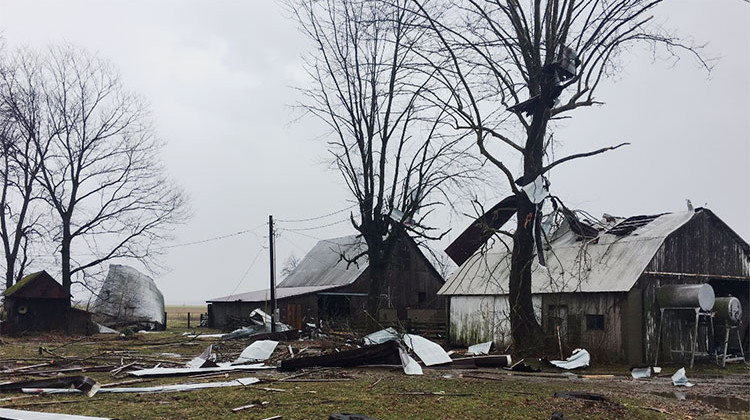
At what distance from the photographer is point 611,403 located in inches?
407

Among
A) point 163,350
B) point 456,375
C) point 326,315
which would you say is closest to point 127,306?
point 326,315

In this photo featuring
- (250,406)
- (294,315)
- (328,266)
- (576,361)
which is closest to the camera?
(250,406)

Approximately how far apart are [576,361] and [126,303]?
31.5 meters

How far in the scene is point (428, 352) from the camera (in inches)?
699

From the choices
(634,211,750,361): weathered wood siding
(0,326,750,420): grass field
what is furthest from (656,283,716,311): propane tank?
(0,326,750,420): grass field

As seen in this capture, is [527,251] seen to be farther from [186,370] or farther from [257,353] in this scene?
[186,370]

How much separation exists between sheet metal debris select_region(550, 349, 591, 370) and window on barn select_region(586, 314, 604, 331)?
4.59 feet

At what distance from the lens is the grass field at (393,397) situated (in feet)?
32.3

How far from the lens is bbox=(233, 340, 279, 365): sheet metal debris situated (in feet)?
59.9

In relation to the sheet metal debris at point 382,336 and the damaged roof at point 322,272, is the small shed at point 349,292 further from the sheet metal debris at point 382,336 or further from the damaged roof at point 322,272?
the sheet metal debris at point 382,336

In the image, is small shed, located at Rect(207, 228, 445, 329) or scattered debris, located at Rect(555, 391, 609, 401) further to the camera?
small shed, located at Rect(207, 228, 445, 329)

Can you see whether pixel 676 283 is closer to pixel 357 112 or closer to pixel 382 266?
pixel 382 266

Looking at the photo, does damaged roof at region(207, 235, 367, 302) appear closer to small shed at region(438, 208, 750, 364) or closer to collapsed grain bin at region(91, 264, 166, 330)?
collapsed grain bin at region(91, 264, 166, 330)

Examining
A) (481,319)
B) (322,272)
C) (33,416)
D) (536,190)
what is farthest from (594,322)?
(322,272)
